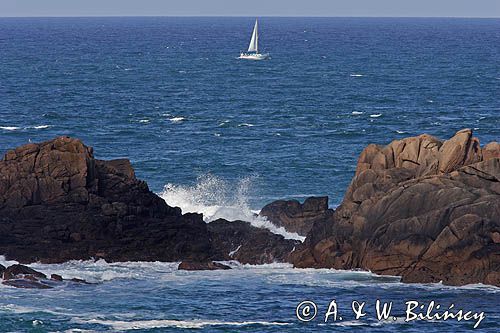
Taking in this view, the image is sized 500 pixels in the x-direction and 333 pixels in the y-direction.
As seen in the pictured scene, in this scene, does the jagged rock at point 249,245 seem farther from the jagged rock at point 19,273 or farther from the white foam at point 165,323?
the white foam at point 165,323

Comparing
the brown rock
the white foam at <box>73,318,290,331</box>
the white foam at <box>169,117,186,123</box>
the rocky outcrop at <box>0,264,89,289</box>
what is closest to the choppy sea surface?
the white foam at <box>73,318,290,331</box>

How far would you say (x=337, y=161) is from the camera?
9519 cm

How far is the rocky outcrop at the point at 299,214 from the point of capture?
66.7 meters

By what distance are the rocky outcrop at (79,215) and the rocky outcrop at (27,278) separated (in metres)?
2.97

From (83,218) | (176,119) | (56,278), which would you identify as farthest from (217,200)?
(176,119)

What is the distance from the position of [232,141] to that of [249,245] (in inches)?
1734

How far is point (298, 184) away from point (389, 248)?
28383 mm

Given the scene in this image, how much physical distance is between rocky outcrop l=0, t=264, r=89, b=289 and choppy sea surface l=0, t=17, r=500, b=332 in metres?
0.82

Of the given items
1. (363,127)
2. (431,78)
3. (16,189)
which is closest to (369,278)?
(16,189)

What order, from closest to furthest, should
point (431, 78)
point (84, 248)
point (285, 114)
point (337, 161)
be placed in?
1. point (84, 248)
2. point (337, 161)
3. point (285, 114)
4. point (431, 78)

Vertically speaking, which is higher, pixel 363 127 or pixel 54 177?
pixel 54 177

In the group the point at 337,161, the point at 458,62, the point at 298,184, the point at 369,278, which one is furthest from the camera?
the point at 458,62

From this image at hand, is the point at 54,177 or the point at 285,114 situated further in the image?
the point at 285,114

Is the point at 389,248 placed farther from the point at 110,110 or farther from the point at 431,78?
the point at 431,78
